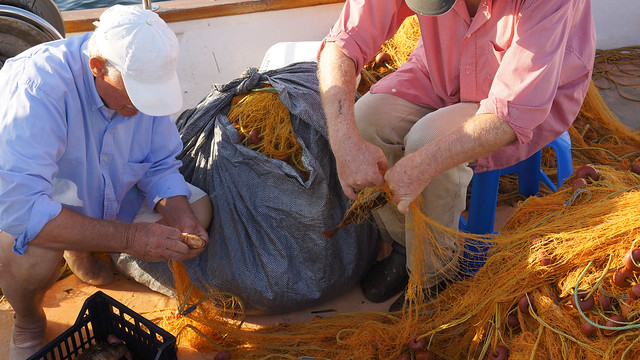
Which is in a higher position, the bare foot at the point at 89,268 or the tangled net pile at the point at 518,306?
the tangled net pile at the point at 518,306

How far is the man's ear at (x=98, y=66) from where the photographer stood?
7.29 feet

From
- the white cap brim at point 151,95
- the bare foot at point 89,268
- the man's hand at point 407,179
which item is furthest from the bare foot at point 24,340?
the man's hand at point 407,179

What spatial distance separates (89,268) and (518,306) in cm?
206

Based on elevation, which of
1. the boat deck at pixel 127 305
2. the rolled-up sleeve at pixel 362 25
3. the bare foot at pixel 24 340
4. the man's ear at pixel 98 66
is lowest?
the boat deck at pixel 127 305

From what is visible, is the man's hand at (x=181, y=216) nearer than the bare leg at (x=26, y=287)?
No

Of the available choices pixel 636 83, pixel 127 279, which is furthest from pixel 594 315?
pixel 636 83

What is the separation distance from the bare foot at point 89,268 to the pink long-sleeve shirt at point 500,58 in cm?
164

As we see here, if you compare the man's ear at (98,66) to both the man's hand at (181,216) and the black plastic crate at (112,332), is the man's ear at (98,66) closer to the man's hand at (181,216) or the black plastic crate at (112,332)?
the man's hand at (181,216)

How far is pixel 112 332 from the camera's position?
2492 millimetres

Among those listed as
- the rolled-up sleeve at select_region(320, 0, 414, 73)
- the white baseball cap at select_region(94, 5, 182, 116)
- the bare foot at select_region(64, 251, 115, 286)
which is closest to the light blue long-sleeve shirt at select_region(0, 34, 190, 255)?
the white baseball cap at select_region(94, 5, 182, 116)

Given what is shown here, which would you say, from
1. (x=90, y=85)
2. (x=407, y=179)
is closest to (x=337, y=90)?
(x=407, y=179)

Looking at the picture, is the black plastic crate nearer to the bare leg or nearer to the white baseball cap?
the bare leg

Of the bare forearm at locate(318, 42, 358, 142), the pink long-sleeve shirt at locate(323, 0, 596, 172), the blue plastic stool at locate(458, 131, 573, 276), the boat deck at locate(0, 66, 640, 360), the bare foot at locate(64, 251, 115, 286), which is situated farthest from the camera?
the bare foot at locate(64, 251, 115, 286)

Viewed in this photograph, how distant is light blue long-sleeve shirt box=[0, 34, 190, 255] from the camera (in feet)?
6.91
